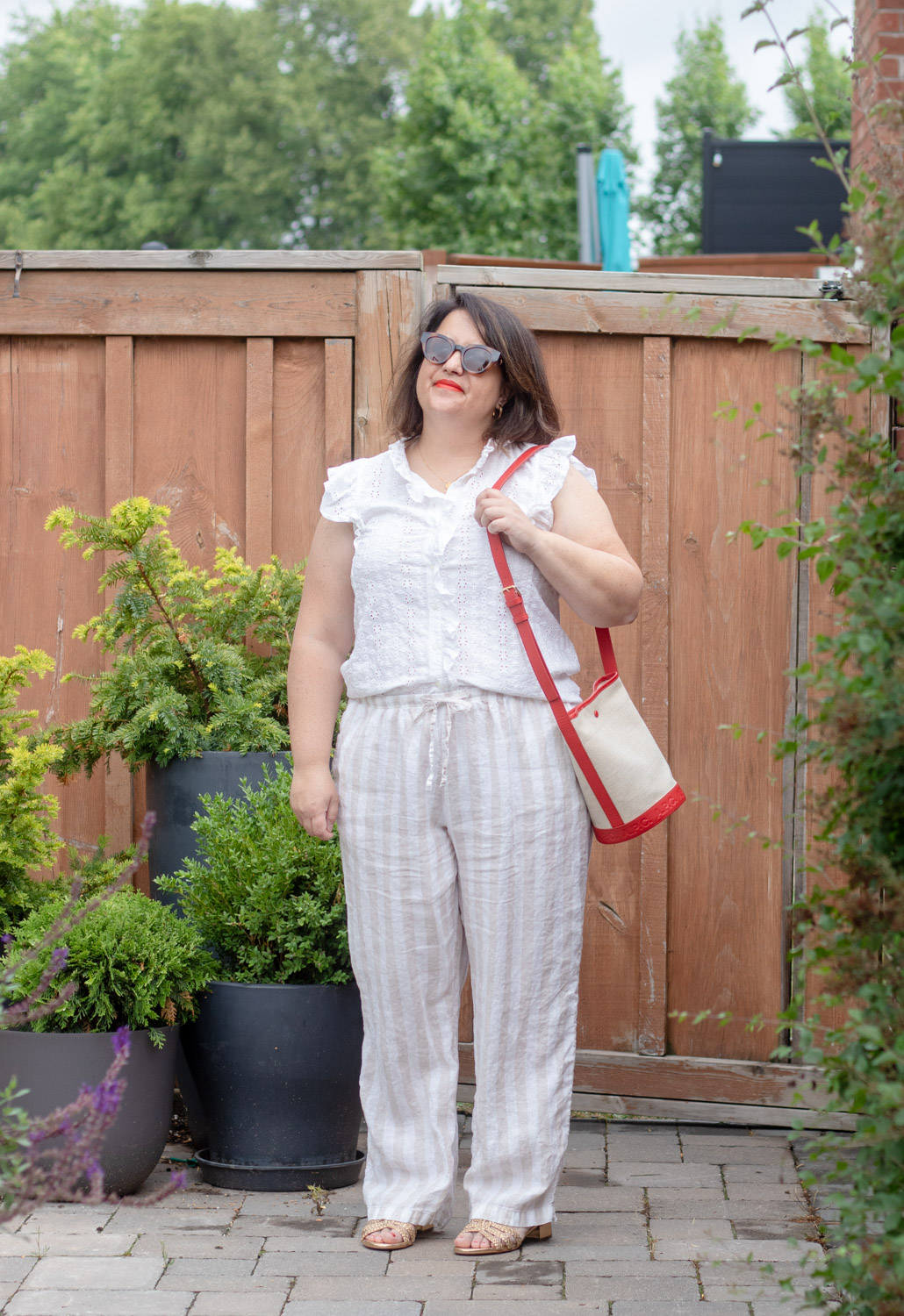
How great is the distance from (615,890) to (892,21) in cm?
326

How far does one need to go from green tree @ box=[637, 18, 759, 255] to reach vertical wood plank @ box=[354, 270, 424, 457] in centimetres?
2830

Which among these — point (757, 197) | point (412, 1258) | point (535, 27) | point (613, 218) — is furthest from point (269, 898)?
point (535, 27)

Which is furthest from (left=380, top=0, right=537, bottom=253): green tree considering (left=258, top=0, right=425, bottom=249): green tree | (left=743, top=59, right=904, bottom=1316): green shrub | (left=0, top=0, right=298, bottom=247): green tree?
(left=743, top=59, right=904, bottom=1316): green shrub

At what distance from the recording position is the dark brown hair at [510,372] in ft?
9.32

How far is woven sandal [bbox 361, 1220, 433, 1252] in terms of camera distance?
2.79 m

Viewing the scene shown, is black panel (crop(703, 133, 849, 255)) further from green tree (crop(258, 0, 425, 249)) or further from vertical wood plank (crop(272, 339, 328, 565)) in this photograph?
green tree (crop(258, 0, 425, 249))

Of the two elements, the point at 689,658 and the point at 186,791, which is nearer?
the point at 186,791

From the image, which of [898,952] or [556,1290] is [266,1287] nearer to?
[556,1290]

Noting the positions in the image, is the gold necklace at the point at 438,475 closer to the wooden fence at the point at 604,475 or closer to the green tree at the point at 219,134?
the wooden fence at the point at 604,475

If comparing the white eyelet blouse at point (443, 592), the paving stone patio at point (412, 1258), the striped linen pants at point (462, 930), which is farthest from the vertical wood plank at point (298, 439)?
the paving stone patio at point (412, 1258)

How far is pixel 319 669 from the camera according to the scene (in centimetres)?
291

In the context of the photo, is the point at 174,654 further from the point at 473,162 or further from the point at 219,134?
the point at 219,134

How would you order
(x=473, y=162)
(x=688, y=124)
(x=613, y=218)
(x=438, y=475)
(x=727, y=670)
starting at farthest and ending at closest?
1. (x=688, y=124)
2. (x=473, y=162)
3. (x=613, y=218)
4. (x=727, y=670)
5. (x=438, y=475)

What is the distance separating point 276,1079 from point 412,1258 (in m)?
0.54
